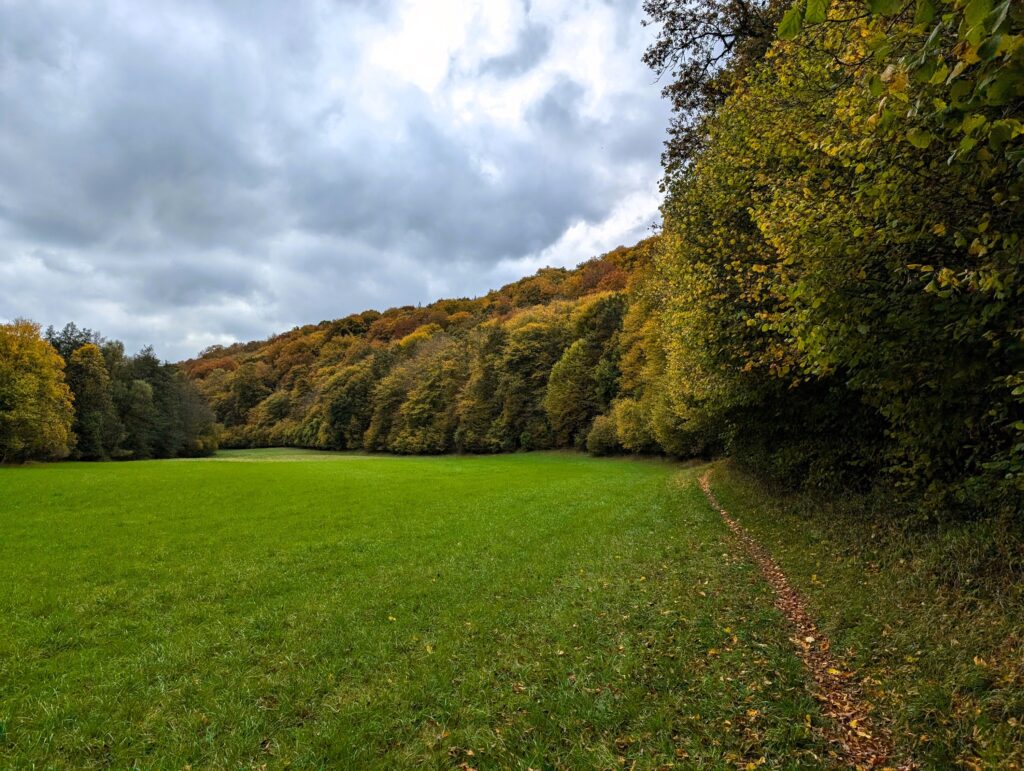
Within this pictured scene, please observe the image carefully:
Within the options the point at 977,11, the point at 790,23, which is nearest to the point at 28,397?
the point at 790,23

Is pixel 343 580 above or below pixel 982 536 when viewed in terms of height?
below

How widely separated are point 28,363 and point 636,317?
178ft

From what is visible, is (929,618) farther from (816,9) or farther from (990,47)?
(816,9)

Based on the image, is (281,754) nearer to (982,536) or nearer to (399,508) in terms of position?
(982,536)

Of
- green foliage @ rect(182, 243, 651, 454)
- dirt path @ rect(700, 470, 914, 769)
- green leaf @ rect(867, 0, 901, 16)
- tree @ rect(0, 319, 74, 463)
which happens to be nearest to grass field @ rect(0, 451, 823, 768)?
dirt path @ rect(700, 470, 914, 769)

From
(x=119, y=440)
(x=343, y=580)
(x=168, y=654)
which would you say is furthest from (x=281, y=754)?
(x=119, y=440)

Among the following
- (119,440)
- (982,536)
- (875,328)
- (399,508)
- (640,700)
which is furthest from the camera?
(119,440)

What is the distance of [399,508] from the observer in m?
22.9

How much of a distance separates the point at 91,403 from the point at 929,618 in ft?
241

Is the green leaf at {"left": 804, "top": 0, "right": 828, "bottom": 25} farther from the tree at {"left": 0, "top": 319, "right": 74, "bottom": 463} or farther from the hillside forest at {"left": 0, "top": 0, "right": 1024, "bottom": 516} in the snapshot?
the tree at {"left": 0, "top": 319, "right": 74, "bottom": 463}

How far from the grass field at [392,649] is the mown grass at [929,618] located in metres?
0.91

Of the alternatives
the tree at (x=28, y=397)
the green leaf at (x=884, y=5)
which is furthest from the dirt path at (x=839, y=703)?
the tree at (x=28, y=397)

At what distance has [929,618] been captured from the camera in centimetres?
683

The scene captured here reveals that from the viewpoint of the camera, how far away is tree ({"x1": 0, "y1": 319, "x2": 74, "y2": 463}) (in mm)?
41250
